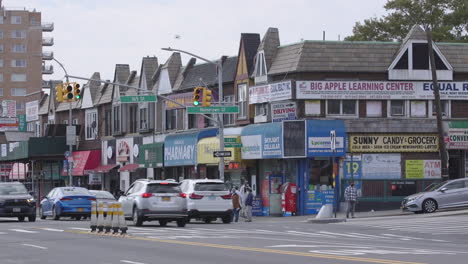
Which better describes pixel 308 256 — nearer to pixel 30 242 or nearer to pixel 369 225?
pixel 30 242

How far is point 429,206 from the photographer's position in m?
44.8

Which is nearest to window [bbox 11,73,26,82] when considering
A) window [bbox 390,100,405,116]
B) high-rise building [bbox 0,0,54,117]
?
high-rise building [bbox 0,0,54,117]

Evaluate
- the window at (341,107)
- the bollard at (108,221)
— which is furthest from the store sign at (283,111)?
the bollard at (108,221)

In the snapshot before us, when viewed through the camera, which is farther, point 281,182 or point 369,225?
point 281,182

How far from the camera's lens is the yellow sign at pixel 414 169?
50594 millimetres

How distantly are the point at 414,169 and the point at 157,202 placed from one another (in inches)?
781

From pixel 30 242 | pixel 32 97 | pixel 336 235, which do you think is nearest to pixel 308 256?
pixel 30 242

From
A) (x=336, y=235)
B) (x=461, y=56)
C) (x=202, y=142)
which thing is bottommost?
(x=336, y=235)

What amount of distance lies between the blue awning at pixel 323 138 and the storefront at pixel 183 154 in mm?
8146

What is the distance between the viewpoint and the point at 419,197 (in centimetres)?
4481

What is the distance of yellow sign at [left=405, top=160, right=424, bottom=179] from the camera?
50.6 metres

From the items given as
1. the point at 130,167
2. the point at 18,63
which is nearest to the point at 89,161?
the point at 130,167

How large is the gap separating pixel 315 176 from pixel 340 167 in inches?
52.4

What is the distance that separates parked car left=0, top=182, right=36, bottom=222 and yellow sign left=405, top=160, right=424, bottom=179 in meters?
19.5
